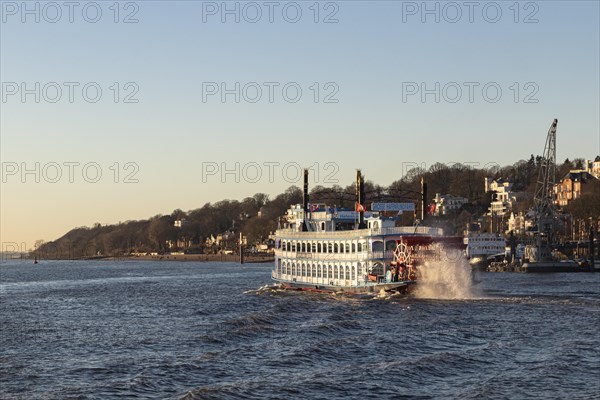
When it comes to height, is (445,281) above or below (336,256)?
below

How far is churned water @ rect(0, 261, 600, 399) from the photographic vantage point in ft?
150

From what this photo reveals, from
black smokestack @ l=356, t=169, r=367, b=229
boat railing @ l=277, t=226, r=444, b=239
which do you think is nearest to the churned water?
boat railing @ l=277, t=226, r=444, b=239

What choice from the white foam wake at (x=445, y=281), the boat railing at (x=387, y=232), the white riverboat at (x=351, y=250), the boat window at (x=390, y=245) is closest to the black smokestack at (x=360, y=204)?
the white riverboat at (x=351, y=250)

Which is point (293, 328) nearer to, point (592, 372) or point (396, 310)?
point (396, 310)

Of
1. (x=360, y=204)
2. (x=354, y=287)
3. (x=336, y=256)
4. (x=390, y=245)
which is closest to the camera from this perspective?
(x=390, y=245)

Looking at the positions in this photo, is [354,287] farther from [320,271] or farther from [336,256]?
[320,271]

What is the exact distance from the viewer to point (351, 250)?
327 feet

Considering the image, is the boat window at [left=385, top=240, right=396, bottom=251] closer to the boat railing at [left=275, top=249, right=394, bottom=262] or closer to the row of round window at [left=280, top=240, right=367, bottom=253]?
the boat railing at [left=275, top=249, right=394, bottom=262]

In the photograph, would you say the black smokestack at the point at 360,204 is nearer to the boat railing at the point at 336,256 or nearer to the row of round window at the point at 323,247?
the row of round window at the point at 323,247

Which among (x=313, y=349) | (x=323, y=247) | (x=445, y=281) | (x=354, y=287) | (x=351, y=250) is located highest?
(x=323, y=247)

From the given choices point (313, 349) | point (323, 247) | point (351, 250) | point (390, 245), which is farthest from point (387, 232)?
point (313, 349)

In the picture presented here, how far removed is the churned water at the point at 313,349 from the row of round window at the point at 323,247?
236 inches

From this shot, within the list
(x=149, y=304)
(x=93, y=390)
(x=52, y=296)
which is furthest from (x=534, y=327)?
(x=52, y=296)

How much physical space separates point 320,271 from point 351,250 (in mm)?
8274
